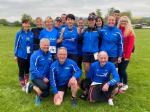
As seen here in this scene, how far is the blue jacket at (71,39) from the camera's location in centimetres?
838

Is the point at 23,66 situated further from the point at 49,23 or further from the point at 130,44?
the point at 130,44

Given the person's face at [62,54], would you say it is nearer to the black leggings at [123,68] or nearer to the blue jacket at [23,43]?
the blue jacket at [23,43]

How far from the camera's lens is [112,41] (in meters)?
8.14

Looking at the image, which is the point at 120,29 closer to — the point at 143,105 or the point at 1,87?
the point at 143,105

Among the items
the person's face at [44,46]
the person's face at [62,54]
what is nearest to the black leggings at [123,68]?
the person's face at [62,54]

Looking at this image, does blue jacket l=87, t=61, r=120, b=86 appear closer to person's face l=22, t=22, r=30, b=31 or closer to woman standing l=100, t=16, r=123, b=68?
woman standing l=100, t=16, r=123, b=68

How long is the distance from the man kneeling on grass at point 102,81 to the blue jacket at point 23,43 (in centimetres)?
188

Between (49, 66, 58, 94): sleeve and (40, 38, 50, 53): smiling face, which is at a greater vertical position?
(40, 38, 50, 53): smiling face

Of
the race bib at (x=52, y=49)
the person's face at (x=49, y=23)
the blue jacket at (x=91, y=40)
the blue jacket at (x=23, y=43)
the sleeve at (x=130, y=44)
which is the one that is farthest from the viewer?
the blue jacket at (x=23, y=43)

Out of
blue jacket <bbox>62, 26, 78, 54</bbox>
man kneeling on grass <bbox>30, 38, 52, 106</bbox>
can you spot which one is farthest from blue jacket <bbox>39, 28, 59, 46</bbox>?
man kneeling on grass <bbox>30, 38, 52, 106</bbox>

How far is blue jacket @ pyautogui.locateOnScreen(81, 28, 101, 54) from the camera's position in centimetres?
819

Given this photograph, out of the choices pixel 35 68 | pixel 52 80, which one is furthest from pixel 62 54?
pixel 35 68

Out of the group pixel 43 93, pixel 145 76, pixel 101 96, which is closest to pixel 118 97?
pixel 101 96

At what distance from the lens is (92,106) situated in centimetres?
752
